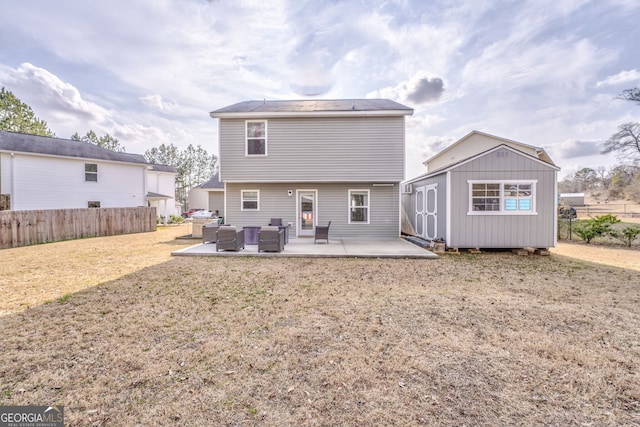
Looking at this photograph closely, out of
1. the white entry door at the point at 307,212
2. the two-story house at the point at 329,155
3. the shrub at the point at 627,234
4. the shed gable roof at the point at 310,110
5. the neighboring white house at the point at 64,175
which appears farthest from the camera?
the neighboring white house at the point at 64,175

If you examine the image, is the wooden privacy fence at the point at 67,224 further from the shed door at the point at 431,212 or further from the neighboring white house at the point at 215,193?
the shed door at the point at 431,212

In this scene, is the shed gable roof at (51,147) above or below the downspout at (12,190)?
above

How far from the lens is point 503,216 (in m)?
8.77

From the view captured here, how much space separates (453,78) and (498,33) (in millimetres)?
2387

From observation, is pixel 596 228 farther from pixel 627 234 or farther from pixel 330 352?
pixel 330 352

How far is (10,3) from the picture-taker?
27.1ft

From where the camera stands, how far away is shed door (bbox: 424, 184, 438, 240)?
32.5 feet

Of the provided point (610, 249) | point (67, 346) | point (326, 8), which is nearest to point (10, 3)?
point (326, 8)

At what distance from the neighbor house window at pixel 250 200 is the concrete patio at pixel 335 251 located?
230cm

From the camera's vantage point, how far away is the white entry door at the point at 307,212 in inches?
458

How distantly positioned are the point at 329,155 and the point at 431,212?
4.71 metres

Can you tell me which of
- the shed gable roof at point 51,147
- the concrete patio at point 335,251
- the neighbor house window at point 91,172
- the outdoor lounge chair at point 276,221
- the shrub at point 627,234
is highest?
the shed gable roof at point 51,147

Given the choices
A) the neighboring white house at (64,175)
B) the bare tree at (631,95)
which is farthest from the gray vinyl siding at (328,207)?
the bare tree at (631,95)

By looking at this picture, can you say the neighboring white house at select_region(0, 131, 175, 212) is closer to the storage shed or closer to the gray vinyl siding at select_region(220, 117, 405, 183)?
the gray vinyl siding at select_region(220, 117, 405, 183)
